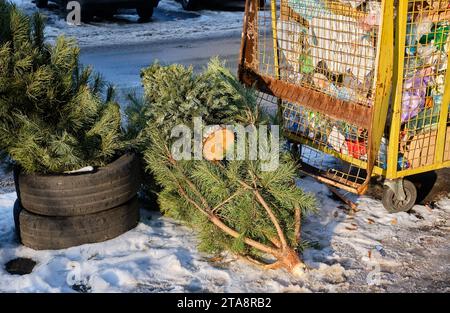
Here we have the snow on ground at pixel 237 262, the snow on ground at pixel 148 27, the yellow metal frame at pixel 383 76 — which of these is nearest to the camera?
the snow on ground at pixel 237 262

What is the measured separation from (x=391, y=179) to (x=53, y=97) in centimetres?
237

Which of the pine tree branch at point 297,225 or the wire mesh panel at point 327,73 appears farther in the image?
the wire mesh panel at point 327,73

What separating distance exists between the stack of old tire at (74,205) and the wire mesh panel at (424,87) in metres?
1.85

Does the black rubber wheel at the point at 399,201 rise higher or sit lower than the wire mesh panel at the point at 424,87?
lower

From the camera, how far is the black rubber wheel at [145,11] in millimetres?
14000

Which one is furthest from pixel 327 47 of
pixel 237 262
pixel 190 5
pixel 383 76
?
pixel 190 5

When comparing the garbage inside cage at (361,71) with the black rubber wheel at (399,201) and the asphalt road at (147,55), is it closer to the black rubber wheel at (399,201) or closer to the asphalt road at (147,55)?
the black rubber wheel at (399,201)

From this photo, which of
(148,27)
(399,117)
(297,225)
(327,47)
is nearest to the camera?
(297,225)

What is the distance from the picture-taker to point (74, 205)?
351 cm

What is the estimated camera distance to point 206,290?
128 inches

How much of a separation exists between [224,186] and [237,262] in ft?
1.52

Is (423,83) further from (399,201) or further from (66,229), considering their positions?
(66,229)

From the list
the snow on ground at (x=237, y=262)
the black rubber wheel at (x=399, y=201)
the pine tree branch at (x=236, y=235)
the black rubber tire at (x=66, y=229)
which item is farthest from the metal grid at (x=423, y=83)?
the black rubber tire at (x=66, y=229)
